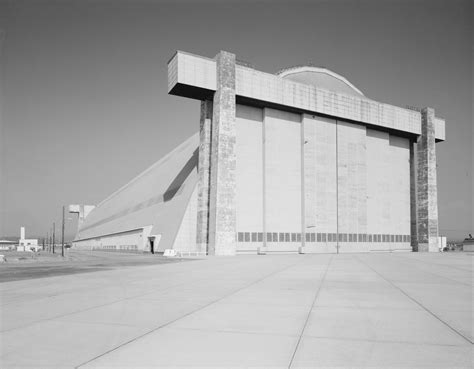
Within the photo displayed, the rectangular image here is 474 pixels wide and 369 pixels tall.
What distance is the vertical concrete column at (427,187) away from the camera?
71062mm

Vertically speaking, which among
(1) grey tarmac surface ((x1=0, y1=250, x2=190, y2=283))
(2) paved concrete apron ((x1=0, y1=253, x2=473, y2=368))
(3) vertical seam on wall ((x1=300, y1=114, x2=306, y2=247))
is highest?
(3) vertical seam on wall ((x1=300, y1=114, x2=306, y2=247))

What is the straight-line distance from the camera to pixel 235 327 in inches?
294

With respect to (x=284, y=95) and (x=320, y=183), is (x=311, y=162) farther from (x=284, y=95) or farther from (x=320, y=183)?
(x=284, y=95)

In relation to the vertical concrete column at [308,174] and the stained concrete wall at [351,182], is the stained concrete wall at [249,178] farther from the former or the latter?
the stained concrete wall at [351,182]

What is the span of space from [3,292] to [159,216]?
1936 inches

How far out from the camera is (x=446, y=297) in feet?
37.4

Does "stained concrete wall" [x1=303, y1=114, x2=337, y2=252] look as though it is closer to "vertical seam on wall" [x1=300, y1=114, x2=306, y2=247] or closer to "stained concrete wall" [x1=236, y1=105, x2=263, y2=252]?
"vertical seam on wall" [x1=300, y1=114, x2=306, y2=247]

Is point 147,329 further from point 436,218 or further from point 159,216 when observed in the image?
point 436,218

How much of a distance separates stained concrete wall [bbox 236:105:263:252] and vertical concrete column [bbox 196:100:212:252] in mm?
3985

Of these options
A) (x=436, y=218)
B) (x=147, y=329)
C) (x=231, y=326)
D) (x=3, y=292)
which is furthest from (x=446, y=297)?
(x=436, y=218)

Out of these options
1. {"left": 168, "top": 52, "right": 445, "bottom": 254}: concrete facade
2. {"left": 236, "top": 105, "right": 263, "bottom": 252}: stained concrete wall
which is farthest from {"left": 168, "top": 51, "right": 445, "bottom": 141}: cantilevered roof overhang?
{"left": 236, "top": 105, "right": 263, "bottom": 252}: stained concrete wall

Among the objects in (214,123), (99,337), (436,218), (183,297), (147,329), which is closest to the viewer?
(99,337)

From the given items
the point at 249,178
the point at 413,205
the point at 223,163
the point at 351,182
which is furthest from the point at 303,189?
the point at 413,205

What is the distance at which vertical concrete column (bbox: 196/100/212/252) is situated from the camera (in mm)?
51969
